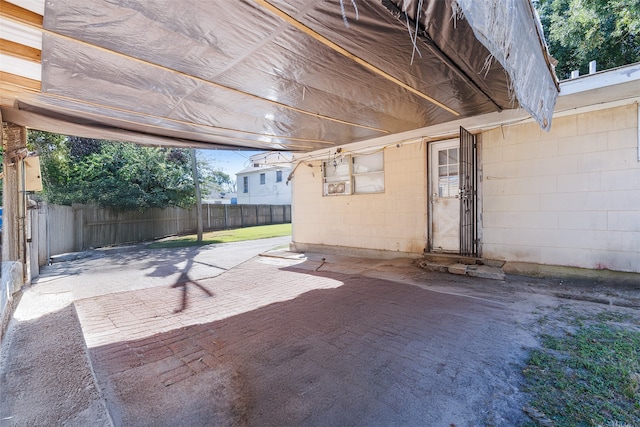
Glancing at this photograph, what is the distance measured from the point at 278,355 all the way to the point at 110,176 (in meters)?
12.5

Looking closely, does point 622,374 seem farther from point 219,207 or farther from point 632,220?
point 219,207

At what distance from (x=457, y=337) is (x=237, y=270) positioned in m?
4.78

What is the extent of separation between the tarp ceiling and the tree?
24.4 feet

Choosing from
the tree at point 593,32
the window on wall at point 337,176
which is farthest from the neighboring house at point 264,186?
the tree at point 593,32

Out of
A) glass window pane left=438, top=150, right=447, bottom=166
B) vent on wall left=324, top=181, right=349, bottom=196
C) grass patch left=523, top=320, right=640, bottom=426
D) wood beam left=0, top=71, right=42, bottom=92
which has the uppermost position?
wood beam left=0, top=71, right=42, bottom=92

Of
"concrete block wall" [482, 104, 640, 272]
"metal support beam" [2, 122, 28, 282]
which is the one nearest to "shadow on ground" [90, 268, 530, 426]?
"concrete block wall" [482, 104, 640, 272]

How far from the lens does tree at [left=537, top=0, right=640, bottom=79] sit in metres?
7.74

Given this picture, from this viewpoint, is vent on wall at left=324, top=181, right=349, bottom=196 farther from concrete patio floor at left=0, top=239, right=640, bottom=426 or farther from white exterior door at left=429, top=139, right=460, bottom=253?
concrete patio floor at left=0, top=239, right=640, bottom=426

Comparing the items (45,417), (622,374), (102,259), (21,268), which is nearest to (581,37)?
(622,374)

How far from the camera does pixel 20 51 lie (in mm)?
2482

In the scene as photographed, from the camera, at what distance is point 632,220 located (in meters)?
4.34

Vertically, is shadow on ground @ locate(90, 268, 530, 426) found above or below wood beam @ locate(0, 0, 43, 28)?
below

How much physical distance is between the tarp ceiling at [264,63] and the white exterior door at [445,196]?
150 centimetres

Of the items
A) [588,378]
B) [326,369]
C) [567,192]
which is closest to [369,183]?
[567,192]
